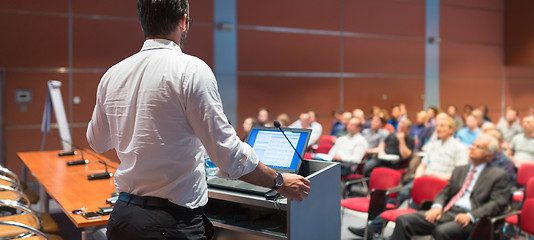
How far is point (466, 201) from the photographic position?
4.06 metres

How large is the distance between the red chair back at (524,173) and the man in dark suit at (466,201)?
4.74 ft

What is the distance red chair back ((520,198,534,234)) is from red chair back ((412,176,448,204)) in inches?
27.6

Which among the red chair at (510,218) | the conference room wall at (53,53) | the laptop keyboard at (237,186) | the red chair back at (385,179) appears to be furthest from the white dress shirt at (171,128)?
the conference room wall at (53,53)

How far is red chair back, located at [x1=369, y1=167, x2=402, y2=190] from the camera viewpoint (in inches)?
186

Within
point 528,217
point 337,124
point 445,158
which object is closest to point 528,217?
point 528,217

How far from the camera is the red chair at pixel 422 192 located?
4219 mm

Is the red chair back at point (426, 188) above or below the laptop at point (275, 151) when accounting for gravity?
below

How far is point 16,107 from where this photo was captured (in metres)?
7.33

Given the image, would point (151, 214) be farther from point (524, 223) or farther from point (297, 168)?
point (524, 223)

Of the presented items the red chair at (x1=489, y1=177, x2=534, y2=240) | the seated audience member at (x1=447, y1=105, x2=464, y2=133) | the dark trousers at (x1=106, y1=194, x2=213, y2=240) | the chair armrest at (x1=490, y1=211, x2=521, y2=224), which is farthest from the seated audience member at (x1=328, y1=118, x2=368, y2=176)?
the dark trousers at (x1=106, y1=194, x2=213, y2=240)

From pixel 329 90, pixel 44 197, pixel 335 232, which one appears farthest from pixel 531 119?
pixel 44 197

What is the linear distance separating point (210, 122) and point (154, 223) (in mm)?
376

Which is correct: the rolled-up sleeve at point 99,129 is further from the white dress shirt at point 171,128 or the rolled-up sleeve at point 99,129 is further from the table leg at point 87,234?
the table leg at point 87,234

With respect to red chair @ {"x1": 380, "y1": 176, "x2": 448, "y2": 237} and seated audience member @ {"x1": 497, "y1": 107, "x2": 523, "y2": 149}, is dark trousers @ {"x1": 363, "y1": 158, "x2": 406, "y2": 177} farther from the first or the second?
seated audience member @ {"x1": 497, "y1": 107, "x2": 523, "y2": 149}
